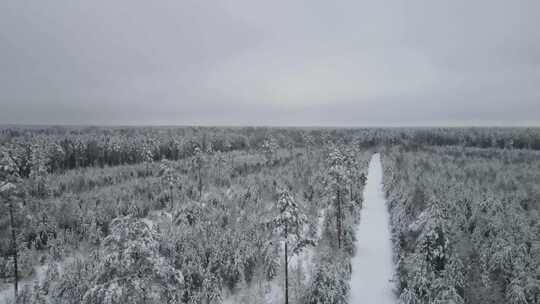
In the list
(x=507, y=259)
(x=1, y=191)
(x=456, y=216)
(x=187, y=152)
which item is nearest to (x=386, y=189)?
(x=456, y=216)

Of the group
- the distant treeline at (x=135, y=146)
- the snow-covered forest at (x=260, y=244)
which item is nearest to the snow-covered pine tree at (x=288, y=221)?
the snow-covered forest at (x=260, y=244)

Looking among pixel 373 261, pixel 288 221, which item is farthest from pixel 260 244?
pixel 288 221

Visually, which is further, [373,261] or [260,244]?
[260,244]

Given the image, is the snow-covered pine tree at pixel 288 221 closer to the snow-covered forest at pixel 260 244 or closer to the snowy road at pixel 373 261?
the snow-covered forest at pixel 260 244

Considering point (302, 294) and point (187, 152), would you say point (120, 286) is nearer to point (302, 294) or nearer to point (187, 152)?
point (302, 294)

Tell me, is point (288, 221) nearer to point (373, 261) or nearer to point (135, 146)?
point (373, 261)

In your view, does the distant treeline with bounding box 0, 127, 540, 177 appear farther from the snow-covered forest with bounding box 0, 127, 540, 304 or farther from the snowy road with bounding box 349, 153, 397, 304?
the snowy road with bounding box 349, 153, 397, 304

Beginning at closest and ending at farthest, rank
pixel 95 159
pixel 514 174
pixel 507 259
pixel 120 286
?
pixel 120 286, pixel 507 259, pixel 514 174, pixel 95 159

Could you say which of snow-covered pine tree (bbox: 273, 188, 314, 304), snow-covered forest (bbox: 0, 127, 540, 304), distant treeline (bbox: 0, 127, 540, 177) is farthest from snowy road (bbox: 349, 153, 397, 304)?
distant treeline (bbox: 0, 127, 540, 177)
